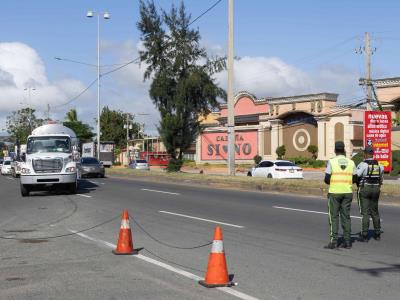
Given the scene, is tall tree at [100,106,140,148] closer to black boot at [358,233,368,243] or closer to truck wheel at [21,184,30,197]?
truck wheel at [21,184,30,197]

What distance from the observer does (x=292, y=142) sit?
62.0 metres

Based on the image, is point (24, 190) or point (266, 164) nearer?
point (24, 190)

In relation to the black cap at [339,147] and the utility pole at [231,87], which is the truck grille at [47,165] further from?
the black cap at [339,147]

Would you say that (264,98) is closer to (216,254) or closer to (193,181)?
(193,181)

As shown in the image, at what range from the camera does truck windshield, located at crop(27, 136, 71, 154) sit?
24.0m

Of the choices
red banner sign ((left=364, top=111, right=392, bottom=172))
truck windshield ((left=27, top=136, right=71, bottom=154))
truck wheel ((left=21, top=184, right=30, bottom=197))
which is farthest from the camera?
red banner sign ((left=364, top=111, right=392, bottom=172))

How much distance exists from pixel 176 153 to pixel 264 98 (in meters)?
25.9

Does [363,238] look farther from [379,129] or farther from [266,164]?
[266,164]

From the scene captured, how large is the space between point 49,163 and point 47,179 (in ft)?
2.06

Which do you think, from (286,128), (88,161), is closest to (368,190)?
(88,161)

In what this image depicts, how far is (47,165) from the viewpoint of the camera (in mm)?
23172

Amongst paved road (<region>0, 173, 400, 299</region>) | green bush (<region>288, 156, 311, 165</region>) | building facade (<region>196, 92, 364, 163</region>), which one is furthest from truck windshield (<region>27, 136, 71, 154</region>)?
green bush (<region>288, 156, 311, 165</region>)

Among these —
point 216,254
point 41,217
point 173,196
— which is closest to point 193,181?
point 173,196

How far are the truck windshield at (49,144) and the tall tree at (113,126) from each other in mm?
80735
